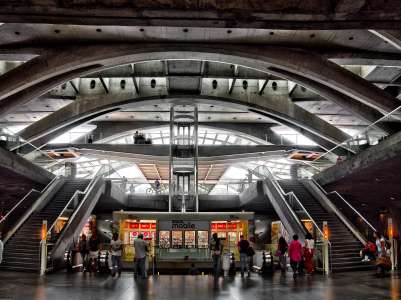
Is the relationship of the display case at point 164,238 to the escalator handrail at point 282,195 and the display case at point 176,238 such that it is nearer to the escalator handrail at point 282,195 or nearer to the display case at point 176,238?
the display case at point 176,238

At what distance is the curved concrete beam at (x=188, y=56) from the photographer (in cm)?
1941

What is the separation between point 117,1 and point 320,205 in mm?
17845

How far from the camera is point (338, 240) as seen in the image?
18.0 meters

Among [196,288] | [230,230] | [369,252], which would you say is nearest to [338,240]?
[369,252]

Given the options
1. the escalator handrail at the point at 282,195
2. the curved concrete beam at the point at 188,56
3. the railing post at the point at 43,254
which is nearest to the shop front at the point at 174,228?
the escalator handrail at the point at 282,195

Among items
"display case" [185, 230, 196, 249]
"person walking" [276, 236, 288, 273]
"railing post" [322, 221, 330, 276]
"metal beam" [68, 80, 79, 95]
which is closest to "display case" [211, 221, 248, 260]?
"display case" [185, 230, 196, 249]

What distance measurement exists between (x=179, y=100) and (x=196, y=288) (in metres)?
19.5

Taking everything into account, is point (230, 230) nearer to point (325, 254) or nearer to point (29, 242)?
point (325, 254)

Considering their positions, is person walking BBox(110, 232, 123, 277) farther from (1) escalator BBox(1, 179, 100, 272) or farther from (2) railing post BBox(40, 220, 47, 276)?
(1) escalator BBox(1, 179, 100, 272)

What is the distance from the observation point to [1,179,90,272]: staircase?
53.3 feet

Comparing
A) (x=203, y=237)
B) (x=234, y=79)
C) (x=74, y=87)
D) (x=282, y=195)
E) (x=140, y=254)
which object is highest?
(x=74, y=87)

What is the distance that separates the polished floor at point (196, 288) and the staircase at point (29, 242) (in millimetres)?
1931

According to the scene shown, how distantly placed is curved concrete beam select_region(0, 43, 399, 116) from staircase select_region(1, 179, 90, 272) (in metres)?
5.65

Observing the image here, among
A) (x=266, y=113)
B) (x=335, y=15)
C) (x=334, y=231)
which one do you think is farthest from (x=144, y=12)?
(x=266, y=113)
